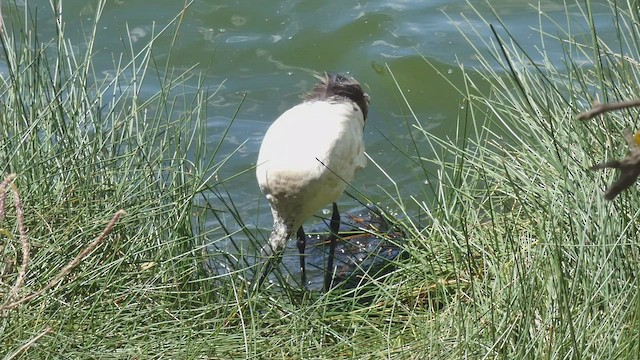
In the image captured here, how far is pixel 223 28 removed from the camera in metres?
7.92

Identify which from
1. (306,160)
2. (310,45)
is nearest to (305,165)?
(306,160)

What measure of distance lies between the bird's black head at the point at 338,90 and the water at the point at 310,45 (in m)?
1.01

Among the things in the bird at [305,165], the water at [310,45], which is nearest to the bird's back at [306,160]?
the bird at [305,165]

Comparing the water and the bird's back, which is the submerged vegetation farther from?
the water

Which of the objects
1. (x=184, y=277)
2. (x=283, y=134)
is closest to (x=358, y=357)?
(x=184, y=277)

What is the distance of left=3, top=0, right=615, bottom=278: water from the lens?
23.2 feet

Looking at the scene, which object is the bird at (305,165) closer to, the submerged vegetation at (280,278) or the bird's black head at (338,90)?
the bird's black head at (338,90)

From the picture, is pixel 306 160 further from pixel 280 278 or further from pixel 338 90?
pixel 280 278

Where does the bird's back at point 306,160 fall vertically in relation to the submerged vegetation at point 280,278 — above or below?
below

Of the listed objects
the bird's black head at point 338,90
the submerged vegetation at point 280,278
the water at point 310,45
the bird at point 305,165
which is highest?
the submerged vegetation at point 280,278

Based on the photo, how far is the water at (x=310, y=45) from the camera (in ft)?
23.2

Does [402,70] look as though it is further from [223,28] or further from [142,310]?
[142,310]

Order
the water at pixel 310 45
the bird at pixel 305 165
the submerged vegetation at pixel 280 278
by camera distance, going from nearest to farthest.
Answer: the submerged vegetation at pixel 280 278, the bird at pixel 305 165, the water at pixel 310 45

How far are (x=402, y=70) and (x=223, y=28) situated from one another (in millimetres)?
1425
